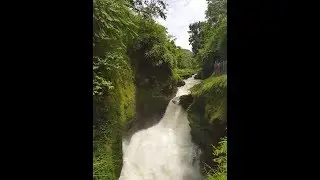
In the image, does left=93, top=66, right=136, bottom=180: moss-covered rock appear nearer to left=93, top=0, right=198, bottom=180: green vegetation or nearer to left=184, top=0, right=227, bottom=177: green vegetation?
left=93, top=0, right=198, bottom=180: green vegetation

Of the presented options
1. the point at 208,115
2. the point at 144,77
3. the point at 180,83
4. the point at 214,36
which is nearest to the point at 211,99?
the point at 208,115

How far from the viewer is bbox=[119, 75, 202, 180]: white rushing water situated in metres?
7.30

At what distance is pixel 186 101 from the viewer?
362 inches

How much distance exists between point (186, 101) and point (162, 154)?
196 centimetres

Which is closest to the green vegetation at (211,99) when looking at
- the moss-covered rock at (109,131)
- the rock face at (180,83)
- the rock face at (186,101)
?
the rock face at (186,101)

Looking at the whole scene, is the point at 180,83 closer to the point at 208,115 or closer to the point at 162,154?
the point at 208,115

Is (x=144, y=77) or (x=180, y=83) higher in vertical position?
(x=144, y=77)
